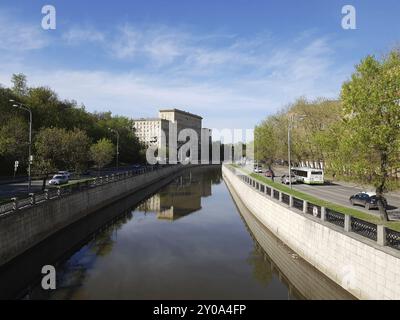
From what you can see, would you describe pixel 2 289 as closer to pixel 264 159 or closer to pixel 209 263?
pixel 209 263

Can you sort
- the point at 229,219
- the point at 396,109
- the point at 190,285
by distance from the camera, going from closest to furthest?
A: the point at 190,285, the point at 396,109, the point at 229,219

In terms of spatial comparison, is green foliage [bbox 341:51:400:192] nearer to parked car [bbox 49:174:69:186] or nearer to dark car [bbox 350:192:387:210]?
dark car [bbox 350:192:387:210]

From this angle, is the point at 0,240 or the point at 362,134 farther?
the point at 362,134

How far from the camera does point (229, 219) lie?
40.5 m

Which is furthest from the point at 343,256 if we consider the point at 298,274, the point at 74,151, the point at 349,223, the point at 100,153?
the point at 100,153

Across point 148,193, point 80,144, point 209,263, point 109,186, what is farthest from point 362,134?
point 148,193

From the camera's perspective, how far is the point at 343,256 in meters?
17.5

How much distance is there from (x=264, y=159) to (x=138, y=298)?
214 ft

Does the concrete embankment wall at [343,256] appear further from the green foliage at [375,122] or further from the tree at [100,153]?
the tree at [100,153]

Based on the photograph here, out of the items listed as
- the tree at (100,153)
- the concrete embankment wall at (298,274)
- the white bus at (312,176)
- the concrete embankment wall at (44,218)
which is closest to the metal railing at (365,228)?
the concrete embankment wall at (298,274)

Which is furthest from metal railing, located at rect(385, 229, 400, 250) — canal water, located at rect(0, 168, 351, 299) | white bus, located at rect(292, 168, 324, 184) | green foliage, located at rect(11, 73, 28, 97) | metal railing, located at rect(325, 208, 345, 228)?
green foliage, located at rect(11, 73, 28, 97)

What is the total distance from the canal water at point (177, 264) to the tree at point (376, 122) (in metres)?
7.42

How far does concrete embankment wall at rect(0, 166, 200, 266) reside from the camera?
70.5 feet

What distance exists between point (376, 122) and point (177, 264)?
1544 centimetres
